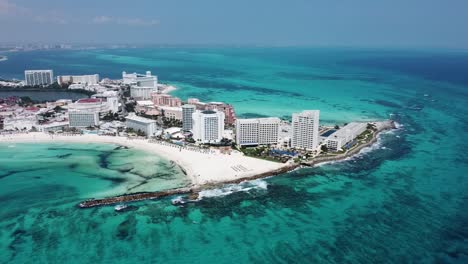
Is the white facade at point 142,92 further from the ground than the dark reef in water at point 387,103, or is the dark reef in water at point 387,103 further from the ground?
the white facade at point 142,92

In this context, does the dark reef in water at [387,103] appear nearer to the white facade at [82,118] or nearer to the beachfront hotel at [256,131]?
the beachfront hotel at [256,131]

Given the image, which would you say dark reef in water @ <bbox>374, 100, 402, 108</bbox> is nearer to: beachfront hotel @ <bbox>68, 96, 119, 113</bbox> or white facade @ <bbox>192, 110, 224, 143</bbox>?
white facade @ <bbox>192, 110, 224, 143</bbox>

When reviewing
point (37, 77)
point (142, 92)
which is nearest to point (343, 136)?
point (142, 92)

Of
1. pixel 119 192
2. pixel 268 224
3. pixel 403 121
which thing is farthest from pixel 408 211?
pixel 403 121

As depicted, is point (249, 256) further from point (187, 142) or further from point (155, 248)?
point (187, 142)

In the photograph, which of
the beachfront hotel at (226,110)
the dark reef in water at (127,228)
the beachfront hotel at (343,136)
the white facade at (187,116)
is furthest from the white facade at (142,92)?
the dark reef in water at (127,228)

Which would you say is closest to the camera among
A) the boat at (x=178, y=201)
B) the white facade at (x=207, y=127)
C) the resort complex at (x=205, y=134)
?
the boat at (x=178, y=201)
